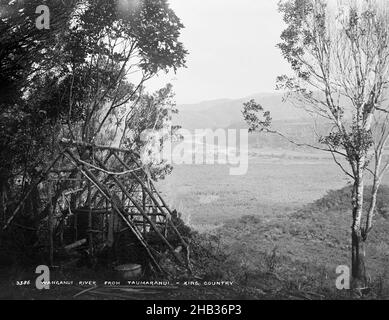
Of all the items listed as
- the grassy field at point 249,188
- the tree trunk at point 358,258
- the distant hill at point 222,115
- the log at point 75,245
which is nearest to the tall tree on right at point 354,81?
the tree trunk at point 358,258

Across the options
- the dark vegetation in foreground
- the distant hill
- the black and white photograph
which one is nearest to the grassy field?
the dark vegetation in foreground

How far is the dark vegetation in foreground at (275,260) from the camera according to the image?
9.30 metres

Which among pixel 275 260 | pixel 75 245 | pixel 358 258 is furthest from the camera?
pixel 275 260

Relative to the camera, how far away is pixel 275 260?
1525 cm

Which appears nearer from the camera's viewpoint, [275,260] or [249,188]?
[275,260]

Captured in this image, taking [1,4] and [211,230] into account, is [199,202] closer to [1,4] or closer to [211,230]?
[211,230]

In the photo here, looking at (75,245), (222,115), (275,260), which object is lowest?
(275,260)

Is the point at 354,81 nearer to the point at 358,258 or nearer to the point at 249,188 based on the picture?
the point at 358,258

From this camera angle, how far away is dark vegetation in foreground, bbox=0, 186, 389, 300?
366 inches

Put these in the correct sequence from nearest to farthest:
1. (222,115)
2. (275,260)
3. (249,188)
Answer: (275,260) < (249,188) < (222,115)

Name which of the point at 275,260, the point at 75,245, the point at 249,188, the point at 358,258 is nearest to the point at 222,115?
the point at 249,188

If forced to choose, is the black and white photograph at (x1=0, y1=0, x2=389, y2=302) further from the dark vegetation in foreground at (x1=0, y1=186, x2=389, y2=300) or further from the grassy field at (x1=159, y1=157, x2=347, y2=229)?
the grassy field at (x1=159, y1=157, x2=347, y2=229)

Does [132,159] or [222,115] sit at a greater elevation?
[222,115]
